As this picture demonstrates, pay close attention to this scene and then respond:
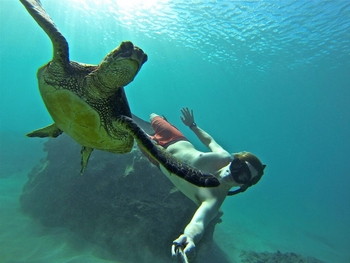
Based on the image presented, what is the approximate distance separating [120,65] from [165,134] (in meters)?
2.83

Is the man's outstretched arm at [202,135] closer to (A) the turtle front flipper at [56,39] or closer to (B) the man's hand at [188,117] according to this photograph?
(B) the man's hand at [188,117]

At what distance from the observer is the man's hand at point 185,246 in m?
2.52

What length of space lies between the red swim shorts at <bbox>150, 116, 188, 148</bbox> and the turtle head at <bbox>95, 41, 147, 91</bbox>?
2.41 metres

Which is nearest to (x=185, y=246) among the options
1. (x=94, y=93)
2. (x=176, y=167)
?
(x=176, y=167)

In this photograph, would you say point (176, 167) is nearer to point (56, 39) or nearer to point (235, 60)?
point (56, 39)

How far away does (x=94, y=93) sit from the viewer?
2.84 metres

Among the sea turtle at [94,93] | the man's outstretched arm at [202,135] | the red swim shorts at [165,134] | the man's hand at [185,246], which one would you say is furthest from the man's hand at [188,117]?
the man's hand at [185,246]

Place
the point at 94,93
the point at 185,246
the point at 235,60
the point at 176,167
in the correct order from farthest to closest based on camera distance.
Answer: the point at 235,60
the point at 94,93
the point at 185,246
the point at 176,167

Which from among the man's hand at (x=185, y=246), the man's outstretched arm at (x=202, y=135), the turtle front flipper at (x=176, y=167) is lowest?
the man's hand at (x=185, y=246)

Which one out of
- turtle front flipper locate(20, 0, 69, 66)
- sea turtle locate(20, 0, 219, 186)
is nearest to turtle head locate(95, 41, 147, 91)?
sea turtle locate(20, 0, 219, 186)

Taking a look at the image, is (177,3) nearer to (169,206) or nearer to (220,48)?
(220,48)

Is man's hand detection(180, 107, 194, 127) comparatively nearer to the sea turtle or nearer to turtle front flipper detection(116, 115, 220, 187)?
the sea turtle

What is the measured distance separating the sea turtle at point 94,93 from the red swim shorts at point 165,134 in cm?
169

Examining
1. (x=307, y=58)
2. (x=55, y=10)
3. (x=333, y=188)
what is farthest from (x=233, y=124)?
(x=55, y=10)
